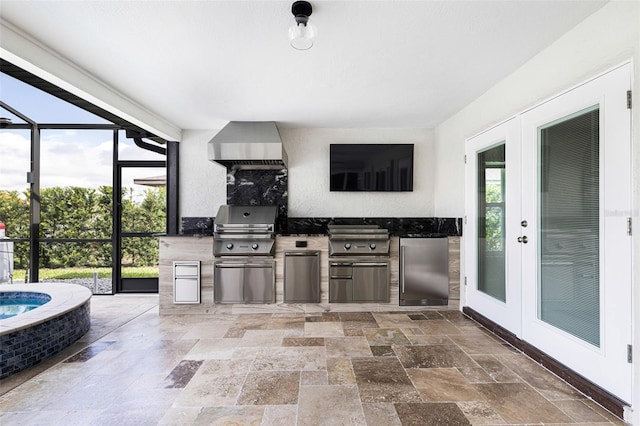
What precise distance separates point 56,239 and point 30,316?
2.64 m

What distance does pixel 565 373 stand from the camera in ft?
6.84

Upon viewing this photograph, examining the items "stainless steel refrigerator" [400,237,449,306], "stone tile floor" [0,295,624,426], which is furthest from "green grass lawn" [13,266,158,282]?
"stainless steel refrigerator" [400,237,449,306]

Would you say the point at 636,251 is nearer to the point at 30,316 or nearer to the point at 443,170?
the point at 443,170

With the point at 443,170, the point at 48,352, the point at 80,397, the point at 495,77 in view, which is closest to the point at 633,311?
the point at 495,77

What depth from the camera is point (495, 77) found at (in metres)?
2.76

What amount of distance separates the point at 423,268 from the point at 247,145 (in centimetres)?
270

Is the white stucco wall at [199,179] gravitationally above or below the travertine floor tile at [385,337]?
above

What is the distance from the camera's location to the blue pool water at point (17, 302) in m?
3.35

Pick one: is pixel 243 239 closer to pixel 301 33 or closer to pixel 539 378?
pixel 301 33

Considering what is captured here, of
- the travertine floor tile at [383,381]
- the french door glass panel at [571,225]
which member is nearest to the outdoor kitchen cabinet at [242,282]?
the travertine floor tile at [383,381]

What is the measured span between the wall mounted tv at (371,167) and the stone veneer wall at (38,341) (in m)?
3.27

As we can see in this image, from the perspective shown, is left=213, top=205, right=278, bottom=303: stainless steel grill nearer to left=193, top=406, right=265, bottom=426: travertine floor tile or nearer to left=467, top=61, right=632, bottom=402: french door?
left=193, top=406, right=265, bottom=426: travertine floor tile

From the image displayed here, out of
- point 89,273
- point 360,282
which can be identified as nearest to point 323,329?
point 360,282

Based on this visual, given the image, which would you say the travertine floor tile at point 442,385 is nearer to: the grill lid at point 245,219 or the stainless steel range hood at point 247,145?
the grill lid at point 245,219
